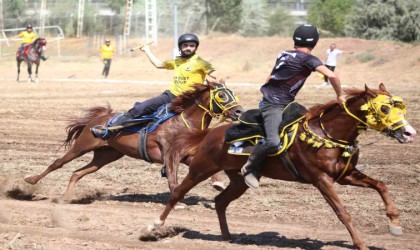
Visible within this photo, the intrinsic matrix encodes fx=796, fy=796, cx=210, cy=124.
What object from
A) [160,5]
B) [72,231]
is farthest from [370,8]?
[72,231]

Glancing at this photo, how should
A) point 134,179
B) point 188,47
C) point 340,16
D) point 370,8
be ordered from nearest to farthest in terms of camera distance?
point 188,47 < point 134,179 < point 370,8 < point 340,16

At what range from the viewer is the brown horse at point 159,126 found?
1065 cm

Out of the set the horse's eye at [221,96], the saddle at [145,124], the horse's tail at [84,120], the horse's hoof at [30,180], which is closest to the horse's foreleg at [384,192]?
the horse's eye at [221,96]

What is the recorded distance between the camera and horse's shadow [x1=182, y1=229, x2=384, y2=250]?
8578mm

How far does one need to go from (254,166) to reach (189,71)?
304cm

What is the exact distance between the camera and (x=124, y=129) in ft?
37.7

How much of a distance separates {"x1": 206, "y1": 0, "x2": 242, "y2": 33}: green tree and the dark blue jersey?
2513 inches

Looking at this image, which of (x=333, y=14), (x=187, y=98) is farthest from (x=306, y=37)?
(x=333, y=14)

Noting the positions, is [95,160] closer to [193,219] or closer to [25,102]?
[193,219]

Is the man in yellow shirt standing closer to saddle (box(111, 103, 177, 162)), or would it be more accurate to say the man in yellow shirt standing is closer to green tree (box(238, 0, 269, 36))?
saddle (box(111, 103, 177, 162))

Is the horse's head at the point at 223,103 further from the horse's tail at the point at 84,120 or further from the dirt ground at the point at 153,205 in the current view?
the horse's tail at the point at 84,120

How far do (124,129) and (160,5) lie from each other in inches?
2536

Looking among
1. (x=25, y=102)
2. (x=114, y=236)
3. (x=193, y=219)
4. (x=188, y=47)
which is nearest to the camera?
(x=114, y=236)

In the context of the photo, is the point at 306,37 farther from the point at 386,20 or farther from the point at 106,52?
the point at 386,20
